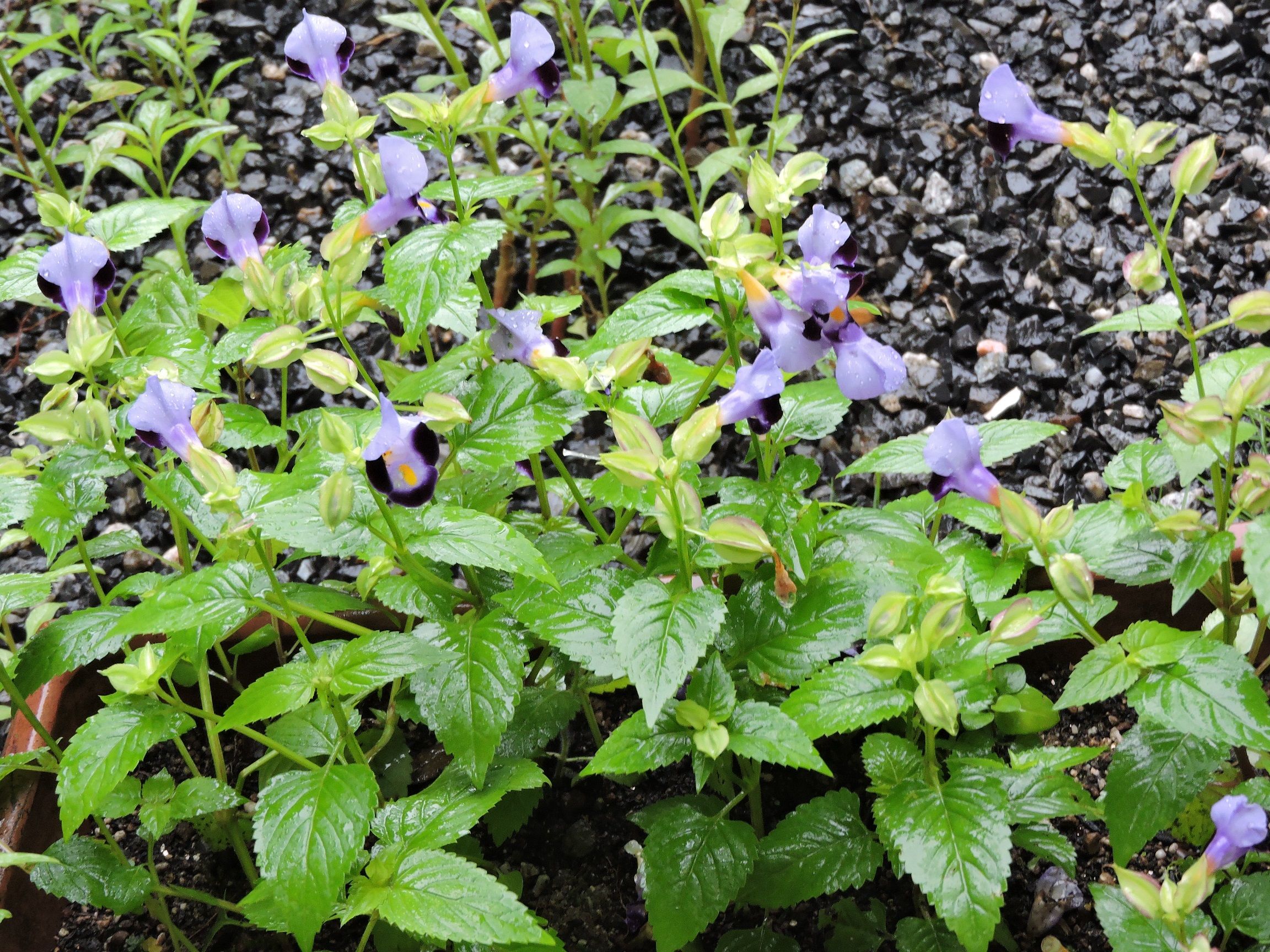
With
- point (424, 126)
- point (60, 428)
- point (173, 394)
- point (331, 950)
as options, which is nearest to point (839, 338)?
point (424, 126)

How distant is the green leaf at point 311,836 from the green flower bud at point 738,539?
0.40 metres

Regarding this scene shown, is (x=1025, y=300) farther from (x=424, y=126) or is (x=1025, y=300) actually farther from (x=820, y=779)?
(x=424, y=126)

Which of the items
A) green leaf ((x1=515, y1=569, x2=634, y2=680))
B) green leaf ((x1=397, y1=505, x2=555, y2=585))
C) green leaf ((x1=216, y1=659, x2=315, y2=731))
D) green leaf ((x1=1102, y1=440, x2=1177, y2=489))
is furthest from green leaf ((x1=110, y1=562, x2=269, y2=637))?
green leaf ((x1=1102, y1=440, x2=1177, y2=489))

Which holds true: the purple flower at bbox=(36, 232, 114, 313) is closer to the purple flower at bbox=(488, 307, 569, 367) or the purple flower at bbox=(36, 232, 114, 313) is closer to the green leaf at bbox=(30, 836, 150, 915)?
the purple flower at bbox=(488, 307, 569, 367)

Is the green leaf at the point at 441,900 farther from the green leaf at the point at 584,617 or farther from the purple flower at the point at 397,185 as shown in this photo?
the purple flower at the point at 397,185

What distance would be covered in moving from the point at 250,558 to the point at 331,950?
50 cm

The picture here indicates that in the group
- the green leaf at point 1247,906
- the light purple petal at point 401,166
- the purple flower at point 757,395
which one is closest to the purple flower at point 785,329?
the purple flower at point 757,395

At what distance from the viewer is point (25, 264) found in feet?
4.54

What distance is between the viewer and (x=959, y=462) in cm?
109

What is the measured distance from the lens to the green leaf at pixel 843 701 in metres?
1.03

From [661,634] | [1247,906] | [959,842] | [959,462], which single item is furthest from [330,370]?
[1247,906]

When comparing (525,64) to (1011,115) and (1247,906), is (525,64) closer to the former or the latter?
(1011,115)

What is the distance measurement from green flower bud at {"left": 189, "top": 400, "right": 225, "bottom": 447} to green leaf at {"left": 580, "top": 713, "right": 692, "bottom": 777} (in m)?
0.50

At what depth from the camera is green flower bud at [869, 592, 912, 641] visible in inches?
38.7
